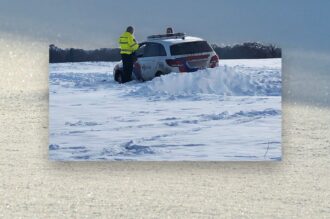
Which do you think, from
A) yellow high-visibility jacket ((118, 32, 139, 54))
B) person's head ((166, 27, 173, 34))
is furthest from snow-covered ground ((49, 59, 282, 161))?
person's head ((166, 27, 173, 34))

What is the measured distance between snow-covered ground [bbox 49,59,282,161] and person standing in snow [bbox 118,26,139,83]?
0.10 m

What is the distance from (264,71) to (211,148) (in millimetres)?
808

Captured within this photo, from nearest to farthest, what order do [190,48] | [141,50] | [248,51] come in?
[248,51], [190,48], [141,50]

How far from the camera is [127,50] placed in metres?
8.77

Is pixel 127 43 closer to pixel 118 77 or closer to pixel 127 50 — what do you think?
pixel 127 50

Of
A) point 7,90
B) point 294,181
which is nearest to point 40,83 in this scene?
point 7,90

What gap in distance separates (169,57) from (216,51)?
1.52ft

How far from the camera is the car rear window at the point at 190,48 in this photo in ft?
28.3

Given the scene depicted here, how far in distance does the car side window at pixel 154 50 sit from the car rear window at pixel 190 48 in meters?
0.09

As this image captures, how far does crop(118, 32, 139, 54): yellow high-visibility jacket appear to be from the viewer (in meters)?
8.71

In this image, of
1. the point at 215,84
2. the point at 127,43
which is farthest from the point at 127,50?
the point at 215,84

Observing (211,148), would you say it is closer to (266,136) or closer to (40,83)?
(266,136)

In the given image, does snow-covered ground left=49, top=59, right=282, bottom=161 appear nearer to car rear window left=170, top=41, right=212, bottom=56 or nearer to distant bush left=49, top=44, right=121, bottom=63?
distant bush left=49, top=44, right=121, bottom=63

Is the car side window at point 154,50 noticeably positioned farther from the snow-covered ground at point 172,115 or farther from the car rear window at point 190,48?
the snow-covered ground at point 172,115
